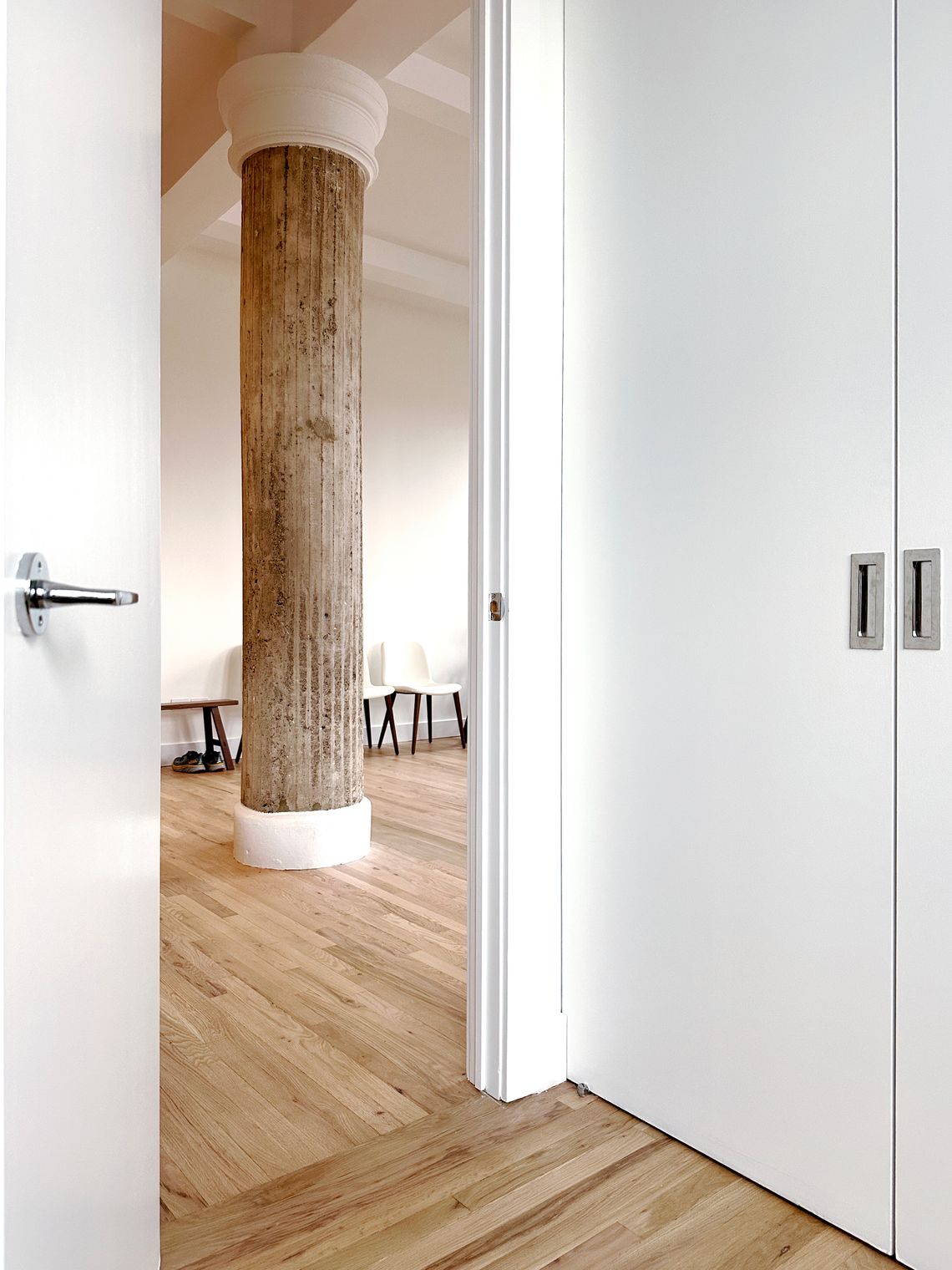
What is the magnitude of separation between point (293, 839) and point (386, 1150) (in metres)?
1.98

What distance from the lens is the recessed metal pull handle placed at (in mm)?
744

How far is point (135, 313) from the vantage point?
1.13 m

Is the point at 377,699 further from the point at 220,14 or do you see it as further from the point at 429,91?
the point at 220,14

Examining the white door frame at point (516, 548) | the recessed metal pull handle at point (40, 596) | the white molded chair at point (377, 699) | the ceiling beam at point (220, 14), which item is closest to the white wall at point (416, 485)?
the white molded chair at point (377, 699)

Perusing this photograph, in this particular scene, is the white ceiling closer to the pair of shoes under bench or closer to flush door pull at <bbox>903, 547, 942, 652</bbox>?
flush door pull at <bbox>903, 547, 942, 652</bbox>

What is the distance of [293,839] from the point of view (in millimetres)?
3551

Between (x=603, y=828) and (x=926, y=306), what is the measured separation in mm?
1067

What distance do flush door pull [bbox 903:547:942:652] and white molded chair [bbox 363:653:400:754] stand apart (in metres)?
4.86

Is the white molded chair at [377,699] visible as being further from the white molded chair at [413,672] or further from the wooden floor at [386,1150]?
the wooden floor at [386,1150]

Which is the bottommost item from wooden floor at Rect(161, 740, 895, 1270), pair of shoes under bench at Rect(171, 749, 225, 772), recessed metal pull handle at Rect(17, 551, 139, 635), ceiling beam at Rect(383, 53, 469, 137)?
wooden floor at Rect(161, 740, 895, 1270)

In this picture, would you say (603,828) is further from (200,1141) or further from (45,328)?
(45,328)

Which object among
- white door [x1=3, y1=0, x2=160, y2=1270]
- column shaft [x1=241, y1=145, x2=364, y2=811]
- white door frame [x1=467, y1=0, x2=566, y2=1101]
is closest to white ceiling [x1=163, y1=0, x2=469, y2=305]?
column shaft [x1=241, y1=145, x2=364, y2=811]

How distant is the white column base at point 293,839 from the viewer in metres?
3.55

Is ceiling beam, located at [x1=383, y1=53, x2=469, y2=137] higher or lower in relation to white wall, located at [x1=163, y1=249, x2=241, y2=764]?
higher
